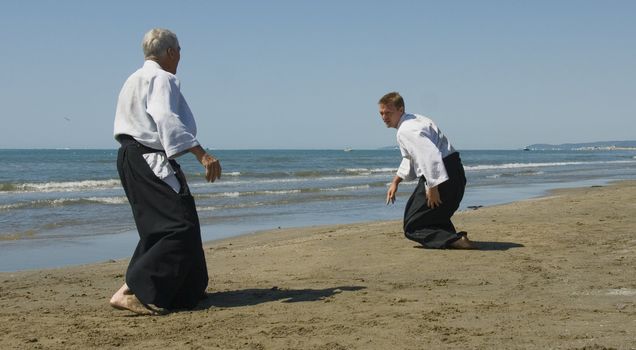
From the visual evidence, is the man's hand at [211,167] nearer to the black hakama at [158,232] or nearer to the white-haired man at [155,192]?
the white-haired man at [155,192]

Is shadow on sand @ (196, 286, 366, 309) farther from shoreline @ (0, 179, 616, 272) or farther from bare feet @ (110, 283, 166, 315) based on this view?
shoreline @ (0, 179, 616, 272)

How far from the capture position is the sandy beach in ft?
13.3

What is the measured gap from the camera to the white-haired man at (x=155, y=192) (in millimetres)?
4824

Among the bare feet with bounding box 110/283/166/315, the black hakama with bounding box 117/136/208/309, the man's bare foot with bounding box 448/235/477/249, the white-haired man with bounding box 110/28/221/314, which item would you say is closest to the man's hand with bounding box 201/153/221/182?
the white-haired man with bounding box 110/28/221/314

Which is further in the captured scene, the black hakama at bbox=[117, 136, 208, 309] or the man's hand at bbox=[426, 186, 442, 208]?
the man's hand at bbox=[426, 186, 442, 208]

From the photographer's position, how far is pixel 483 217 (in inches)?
436

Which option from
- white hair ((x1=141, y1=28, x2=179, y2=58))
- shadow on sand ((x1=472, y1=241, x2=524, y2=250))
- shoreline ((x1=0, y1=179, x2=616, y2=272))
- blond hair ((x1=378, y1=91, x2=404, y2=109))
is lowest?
shoreline ((x1=0, y1=179, x2=616, y2=272))

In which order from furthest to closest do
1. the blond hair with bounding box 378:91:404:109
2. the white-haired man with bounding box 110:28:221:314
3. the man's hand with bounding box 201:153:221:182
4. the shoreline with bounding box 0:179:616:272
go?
the shoreline with bounding box 0:179:616:272 → the blond hair with bounding box 378:91:404:109 → the white-haired man with bounding box 110:28:221:314 → the man's hand with bounding box 201:153:221:182

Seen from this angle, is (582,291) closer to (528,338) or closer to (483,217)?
(528,338)

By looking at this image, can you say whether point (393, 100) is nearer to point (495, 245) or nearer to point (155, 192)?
point (495, 245)

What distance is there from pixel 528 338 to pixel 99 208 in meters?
15.0

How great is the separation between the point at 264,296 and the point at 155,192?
1.15 meters

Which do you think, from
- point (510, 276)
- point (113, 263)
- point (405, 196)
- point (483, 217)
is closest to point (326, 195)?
point (405, 196)

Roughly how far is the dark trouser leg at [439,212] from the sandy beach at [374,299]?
20cm
